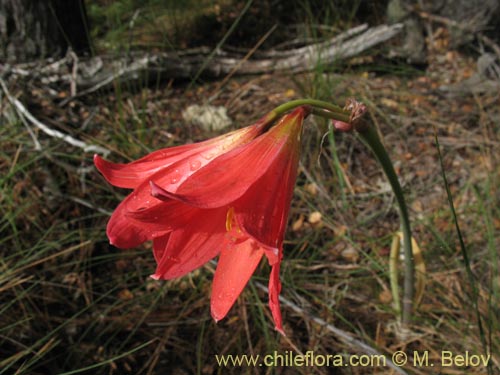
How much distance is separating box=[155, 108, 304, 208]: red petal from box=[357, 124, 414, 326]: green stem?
194mm

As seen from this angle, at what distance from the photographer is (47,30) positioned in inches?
121

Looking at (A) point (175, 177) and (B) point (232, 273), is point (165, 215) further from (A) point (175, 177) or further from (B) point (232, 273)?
(B) point (232, 273)

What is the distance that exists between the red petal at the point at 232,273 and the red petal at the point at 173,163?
0.23m

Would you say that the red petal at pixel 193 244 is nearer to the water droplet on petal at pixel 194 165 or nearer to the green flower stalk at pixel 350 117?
the water droplet on petal at pixel 194 165

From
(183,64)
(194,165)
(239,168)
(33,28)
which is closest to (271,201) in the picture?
(239,168)

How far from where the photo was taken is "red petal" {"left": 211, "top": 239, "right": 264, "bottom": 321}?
3.89ft

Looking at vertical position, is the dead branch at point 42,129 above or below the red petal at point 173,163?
below

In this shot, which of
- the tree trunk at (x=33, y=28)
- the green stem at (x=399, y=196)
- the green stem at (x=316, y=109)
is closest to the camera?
the green stem at (x=316, y=109)

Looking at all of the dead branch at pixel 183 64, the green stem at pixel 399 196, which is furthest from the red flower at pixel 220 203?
the dead branch at pixel 183 64

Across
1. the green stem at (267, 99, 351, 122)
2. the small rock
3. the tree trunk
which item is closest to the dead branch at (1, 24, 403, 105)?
the tree trunk

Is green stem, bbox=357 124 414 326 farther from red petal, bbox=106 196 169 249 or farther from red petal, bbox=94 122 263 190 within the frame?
red petal, bbox=106 196 169 249

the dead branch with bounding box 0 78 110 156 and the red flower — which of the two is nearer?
the red flower

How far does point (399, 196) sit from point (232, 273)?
529 millimetres

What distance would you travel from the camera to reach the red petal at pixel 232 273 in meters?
1.19
